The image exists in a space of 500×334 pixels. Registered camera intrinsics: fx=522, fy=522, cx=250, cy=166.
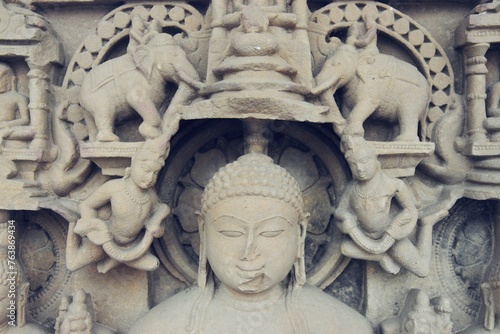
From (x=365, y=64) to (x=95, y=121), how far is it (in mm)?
1633

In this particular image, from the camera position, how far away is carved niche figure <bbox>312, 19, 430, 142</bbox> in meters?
3.02

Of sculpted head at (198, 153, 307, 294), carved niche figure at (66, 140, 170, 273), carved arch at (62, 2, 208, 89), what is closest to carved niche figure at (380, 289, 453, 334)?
sculpted head at (198, 153, 307, 294)

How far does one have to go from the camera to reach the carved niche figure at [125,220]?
282 cm

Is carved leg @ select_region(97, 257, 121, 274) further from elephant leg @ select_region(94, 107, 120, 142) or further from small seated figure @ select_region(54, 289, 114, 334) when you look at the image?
elephant leg @ select_region(94, 107, 120, 142)

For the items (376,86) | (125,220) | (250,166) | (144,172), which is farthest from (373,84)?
(125,220)

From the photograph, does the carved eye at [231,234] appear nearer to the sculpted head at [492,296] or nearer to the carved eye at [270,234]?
the carved eye at [270,234]

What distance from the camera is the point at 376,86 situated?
306 centimetres

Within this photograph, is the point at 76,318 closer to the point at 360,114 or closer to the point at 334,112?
the point at 334,112

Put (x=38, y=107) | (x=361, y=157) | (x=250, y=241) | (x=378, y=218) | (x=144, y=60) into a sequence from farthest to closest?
(x=38, y=107) < (x=144, y=60) < (x=378, y=218) < (x=361, y=157) < (x=250, y=241)

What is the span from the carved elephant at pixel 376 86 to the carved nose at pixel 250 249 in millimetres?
867

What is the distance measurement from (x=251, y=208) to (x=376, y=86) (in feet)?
3.45

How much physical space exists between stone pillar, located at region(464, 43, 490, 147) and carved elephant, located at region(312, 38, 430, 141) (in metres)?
0.31

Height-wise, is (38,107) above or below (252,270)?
above

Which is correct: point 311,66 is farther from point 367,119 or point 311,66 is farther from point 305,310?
point 305,310
